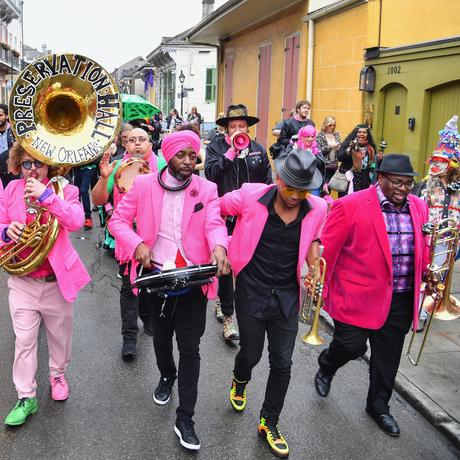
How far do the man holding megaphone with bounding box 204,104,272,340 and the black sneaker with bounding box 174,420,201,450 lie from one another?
5.46 ft

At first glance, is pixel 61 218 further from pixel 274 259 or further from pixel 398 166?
pixel 398 166

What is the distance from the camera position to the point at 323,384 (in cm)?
435

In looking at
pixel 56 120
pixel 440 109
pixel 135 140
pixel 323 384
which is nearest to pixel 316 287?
pixel 323 384

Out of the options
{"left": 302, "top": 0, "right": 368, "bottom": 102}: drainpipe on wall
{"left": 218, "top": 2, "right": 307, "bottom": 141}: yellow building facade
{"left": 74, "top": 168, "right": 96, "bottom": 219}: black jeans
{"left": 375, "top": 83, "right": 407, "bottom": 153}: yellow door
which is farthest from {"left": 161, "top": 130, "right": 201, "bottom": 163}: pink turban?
{"left": 218, "top": 2, "right": 307, "bottom": 141}: yellow building facade

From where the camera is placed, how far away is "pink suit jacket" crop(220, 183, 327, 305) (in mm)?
3488

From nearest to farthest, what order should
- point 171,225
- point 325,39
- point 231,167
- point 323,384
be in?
1. point 171,225
2. point 323,384
3. point 231,167
4. point 325,39

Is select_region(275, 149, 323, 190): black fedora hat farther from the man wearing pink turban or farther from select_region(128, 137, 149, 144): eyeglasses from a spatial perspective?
select_region(128, 137, 149, 144): eyeglasses

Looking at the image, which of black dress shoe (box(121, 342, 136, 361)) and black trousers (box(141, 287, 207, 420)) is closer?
black trousers (box(141, 287, 207, 420))

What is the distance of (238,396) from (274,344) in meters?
0.66

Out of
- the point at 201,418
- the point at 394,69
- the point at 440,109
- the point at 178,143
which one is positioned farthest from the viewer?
the point at 394,69

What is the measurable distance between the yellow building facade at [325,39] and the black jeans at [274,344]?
277 inches

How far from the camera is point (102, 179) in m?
4.51

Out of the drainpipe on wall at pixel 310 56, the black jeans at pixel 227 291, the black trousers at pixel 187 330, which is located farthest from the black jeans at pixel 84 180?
the black trousers at pixel 187 330

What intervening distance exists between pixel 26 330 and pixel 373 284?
2257 mm
